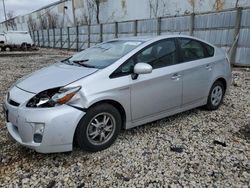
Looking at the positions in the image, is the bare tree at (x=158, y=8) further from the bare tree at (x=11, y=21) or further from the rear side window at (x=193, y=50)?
the bare tree at (x=11, y=21)

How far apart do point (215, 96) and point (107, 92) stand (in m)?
2.54

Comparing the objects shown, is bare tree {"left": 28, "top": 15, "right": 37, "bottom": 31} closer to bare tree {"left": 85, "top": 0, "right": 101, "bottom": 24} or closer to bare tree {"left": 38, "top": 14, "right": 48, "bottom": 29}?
bare tree {"left": 38, "top": 14, "right": 48, "bottom": 29}

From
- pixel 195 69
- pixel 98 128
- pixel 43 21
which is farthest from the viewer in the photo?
pixel 43 21

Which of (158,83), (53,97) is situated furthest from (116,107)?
(53,97)

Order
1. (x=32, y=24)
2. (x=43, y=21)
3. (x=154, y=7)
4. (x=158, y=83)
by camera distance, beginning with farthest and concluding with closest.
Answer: (x=32, y=24) < (x=43, y=21) < (x=154, y=7) < (x=158, y=83)

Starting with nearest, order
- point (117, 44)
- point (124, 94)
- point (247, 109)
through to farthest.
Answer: point (124, 94), point (117, 44), point (247, 109)

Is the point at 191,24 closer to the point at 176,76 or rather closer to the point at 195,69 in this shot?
the point at 195,69

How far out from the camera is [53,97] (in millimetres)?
2875

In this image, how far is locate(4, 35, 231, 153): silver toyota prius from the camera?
283cm

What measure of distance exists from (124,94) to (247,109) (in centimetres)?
295

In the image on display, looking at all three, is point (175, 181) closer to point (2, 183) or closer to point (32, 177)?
point (32, 177)

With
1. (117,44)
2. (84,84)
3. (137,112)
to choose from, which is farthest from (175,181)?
(117,44)

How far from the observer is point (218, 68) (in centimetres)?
460

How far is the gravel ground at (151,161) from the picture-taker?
8.82 feet
